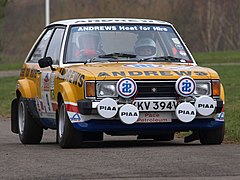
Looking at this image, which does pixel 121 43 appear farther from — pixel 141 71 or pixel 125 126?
pixel 125 126

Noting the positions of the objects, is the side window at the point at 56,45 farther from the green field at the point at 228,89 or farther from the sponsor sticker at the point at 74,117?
the green field at the point at 228,89

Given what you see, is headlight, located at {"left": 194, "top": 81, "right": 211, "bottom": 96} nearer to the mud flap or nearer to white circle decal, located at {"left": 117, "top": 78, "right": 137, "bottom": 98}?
white circle decal, located at {"left": 117, "top": 78, "right": 137, "bottom": 98}

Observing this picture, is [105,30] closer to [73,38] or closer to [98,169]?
[73,38]

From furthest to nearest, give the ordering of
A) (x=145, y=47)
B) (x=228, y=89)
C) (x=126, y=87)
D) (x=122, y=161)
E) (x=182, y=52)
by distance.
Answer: (x=228, y=89), (x=182, y=52), (x=145, y=47), (x=126, y=87), (x=122, y=161)

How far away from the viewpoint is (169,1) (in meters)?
52.7

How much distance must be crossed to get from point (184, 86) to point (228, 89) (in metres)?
15.4

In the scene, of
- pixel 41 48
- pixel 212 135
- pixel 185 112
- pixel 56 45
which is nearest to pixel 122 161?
pixel 185 112

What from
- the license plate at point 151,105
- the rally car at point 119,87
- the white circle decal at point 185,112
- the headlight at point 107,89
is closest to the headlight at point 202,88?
the rally car at point 119,87

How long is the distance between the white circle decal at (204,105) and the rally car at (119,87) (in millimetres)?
11

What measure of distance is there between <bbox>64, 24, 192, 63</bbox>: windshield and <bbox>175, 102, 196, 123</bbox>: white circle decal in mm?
1267

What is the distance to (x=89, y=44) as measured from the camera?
12.9 metres

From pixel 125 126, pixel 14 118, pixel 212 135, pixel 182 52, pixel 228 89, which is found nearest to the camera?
pixel 125 126

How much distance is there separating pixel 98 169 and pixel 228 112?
29.4 ft

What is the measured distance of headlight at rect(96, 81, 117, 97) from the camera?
11.7 m
